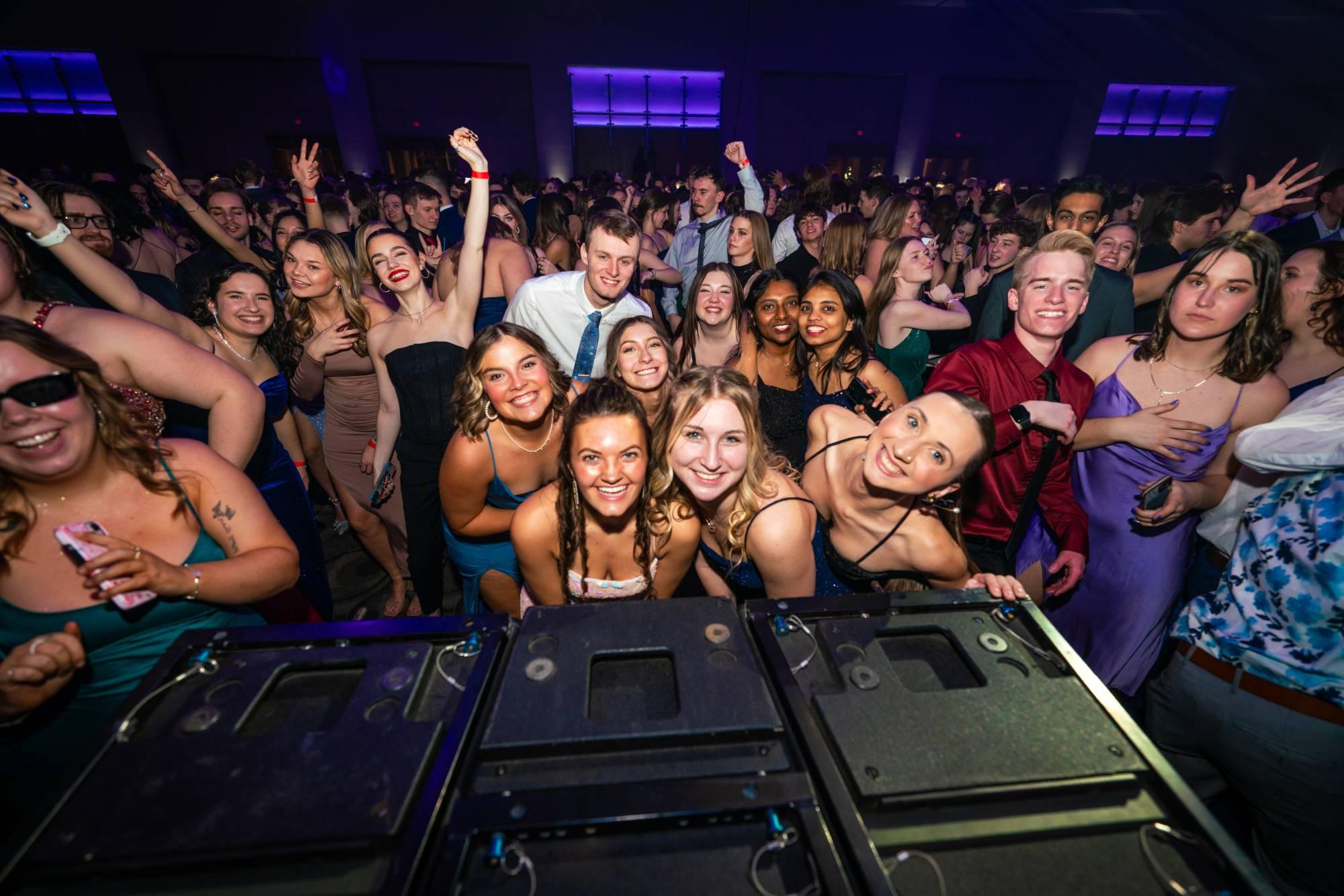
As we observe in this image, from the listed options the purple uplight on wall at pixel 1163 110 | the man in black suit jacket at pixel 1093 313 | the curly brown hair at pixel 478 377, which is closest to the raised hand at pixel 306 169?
the curly brown hair at pixel 478 377

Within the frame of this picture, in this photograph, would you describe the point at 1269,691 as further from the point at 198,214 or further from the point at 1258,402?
the point at 198,214

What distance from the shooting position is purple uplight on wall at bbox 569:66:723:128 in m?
15.7

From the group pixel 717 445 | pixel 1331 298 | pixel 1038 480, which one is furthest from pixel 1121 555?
pixel 717 445

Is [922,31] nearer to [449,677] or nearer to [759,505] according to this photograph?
[759,505]

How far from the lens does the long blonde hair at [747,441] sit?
2031 mm

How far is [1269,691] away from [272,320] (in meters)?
4.37

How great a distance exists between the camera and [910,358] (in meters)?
Answer: 3.31

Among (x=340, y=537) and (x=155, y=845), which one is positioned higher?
(x=155, y=845)

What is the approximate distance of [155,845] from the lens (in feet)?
2.23

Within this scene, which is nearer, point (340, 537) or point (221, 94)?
point (340, 537)

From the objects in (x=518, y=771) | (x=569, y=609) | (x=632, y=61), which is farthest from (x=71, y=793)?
(x=632, y=61)

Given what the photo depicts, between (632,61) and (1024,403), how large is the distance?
53.7ft

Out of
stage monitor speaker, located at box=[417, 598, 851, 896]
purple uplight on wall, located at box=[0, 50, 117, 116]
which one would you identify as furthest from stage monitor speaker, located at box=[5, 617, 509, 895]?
purple uplight on wall, located at box=[0, 50, 117, 116]

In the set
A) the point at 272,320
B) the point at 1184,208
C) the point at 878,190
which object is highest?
the point at 878,190
